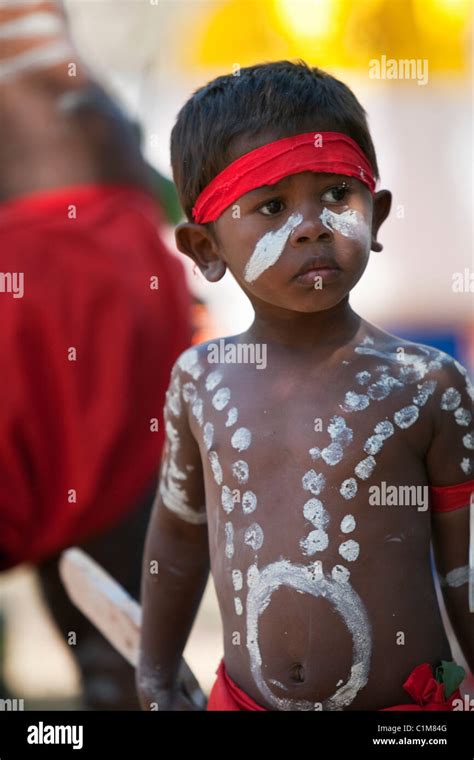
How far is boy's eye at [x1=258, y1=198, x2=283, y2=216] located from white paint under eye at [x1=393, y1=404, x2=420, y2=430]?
1.13ft

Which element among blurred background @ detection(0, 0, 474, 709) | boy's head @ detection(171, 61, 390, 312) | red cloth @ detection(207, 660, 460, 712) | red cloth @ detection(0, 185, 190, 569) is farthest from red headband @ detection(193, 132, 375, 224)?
red cloth @ detection(0, 185, 190, 569)

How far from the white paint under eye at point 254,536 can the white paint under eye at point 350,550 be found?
0.12 m

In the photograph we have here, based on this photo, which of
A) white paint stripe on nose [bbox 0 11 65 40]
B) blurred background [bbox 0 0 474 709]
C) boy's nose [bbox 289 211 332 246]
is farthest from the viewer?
white paint stripe on nose [bbox 0 11 65 40]

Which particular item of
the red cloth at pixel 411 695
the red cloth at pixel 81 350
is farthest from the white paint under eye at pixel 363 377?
the red cloth at pixel 81 350

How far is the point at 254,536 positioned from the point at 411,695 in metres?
0.33

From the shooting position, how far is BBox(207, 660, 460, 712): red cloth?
1523 millimetres

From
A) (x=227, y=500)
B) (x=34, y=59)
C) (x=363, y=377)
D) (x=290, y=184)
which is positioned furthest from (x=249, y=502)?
(x=34, y=59)

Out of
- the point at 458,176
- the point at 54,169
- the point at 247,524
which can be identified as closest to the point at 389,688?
the point at 247,524

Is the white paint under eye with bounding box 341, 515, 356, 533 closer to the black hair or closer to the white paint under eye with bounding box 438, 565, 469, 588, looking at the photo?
the white paint under eye with bounding box 438, 565, 469, 588

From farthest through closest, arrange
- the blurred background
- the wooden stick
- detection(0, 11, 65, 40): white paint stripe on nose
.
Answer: detection(0, 11, 65, 40): white paint stripe on nose < the blurred background < the wooden stick

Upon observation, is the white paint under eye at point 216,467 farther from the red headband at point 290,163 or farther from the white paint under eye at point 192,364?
the red headband at point 290,163

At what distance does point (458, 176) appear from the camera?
2.49 metres

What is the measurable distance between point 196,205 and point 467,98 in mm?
1123
